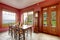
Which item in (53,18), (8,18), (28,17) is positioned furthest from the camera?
(28,17)

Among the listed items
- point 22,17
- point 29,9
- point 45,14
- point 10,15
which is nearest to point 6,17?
point 10,15

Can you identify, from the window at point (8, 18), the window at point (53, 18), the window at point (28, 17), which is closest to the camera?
Answer: the window at point (53, 18)

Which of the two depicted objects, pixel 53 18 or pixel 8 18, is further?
pixel 8 18

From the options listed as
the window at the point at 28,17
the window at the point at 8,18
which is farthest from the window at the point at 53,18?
the window at the point at 8,18

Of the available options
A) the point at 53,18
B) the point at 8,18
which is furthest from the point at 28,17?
the point at 53,18

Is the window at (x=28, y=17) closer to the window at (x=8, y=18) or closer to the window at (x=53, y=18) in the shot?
the window at (x=8, y=18)

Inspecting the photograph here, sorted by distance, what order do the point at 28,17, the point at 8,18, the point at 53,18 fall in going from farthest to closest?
1. the point at 28,17
2. the point at 8,18
3. the point at 53,18

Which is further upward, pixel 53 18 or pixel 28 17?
pixel 28 17

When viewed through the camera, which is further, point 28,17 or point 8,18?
point 28,17

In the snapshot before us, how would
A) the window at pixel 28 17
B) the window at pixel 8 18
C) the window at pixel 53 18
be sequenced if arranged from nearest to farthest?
1. the window at pixel 53 18
2. the window at pixel 8 18
3. the window at pixel 28 17

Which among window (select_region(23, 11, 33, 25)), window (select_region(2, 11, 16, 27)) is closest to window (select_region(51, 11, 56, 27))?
window (select_region(23, 11, 33, 25))

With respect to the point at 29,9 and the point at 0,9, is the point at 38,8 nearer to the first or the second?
the point at 29,9

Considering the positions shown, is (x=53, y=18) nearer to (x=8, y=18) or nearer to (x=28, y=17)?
(x=28, y=17)

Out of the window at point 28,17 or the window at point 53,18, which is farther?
the window at point 28,17
